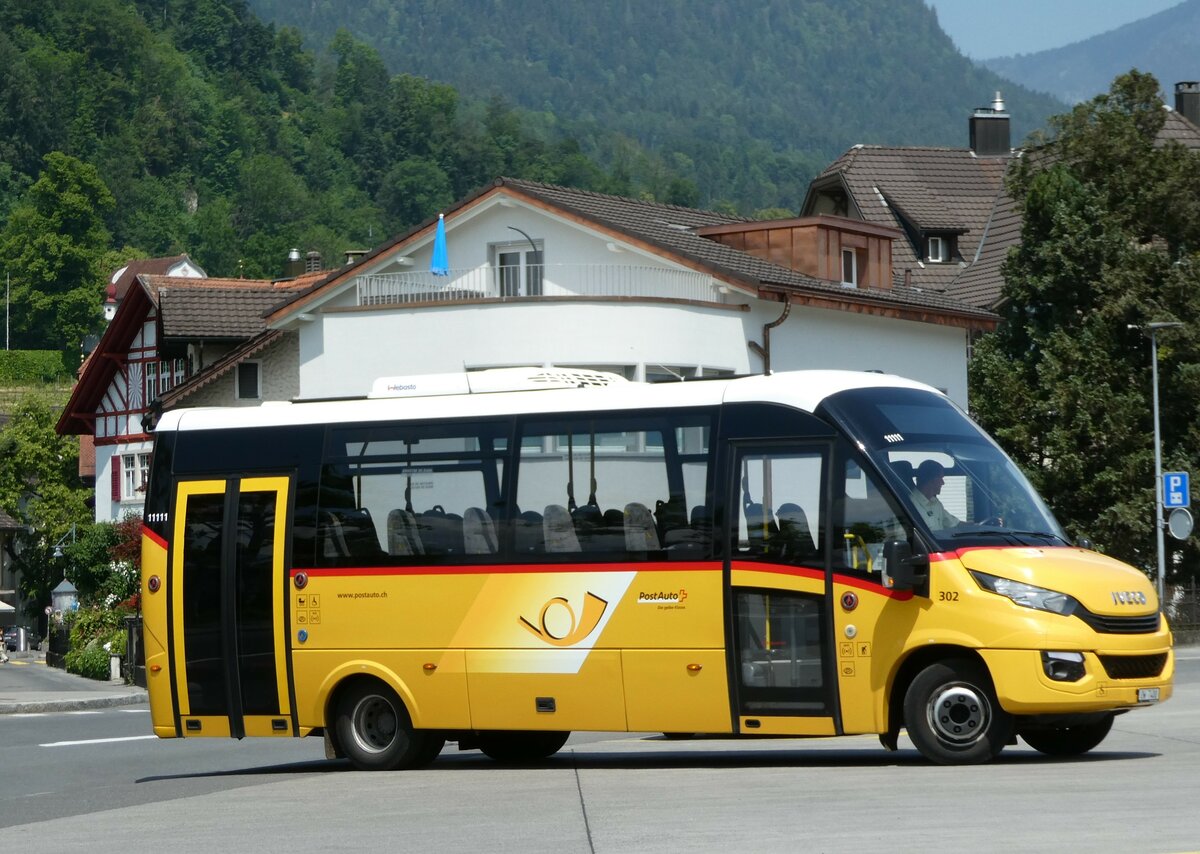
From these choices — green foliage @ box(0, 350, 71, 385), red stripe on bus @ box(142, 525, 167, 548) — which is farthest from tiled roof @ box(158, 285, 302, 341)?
green foliage @ box(0, 350, 71, 385)

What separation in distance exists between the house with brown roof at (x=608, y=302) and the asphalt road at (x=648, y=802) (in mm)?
23322

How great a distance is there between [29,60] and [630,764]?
624ft

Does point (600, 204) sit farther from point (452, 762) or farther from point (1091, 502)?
point (452, 762)

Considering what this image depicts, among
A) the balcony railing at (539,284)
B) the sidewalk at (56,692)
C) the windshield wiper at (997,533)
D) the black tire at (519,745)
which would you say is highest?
the balcony railing at (539,284)

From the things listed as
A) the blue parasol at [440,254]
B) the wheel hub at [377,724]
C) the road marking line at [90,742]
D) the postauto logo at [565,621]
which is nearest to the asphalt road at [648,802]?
the wheel hub at [377,724]

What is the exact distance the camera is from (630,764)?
16547 millimetres

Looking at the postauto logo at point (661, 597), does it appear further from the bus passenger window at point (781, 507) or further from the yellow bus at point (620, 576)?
the bus passenger window at point (781, 507)

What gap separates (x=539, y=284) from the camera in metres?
44.9

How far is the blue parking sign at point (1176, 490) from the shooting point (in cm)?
4278

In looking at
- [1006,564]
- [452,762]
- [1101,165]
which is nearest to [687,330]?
[1101,165]

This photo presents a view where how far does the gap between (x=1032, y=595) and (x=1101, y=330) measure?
36053mm

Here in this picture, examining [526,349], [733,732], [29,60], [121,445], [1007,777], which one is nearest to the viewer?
[1007,777]

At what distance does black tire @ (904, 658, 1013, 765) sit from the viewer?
47.1ft

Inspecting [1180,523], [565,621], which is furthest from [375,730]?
[1180,523]
